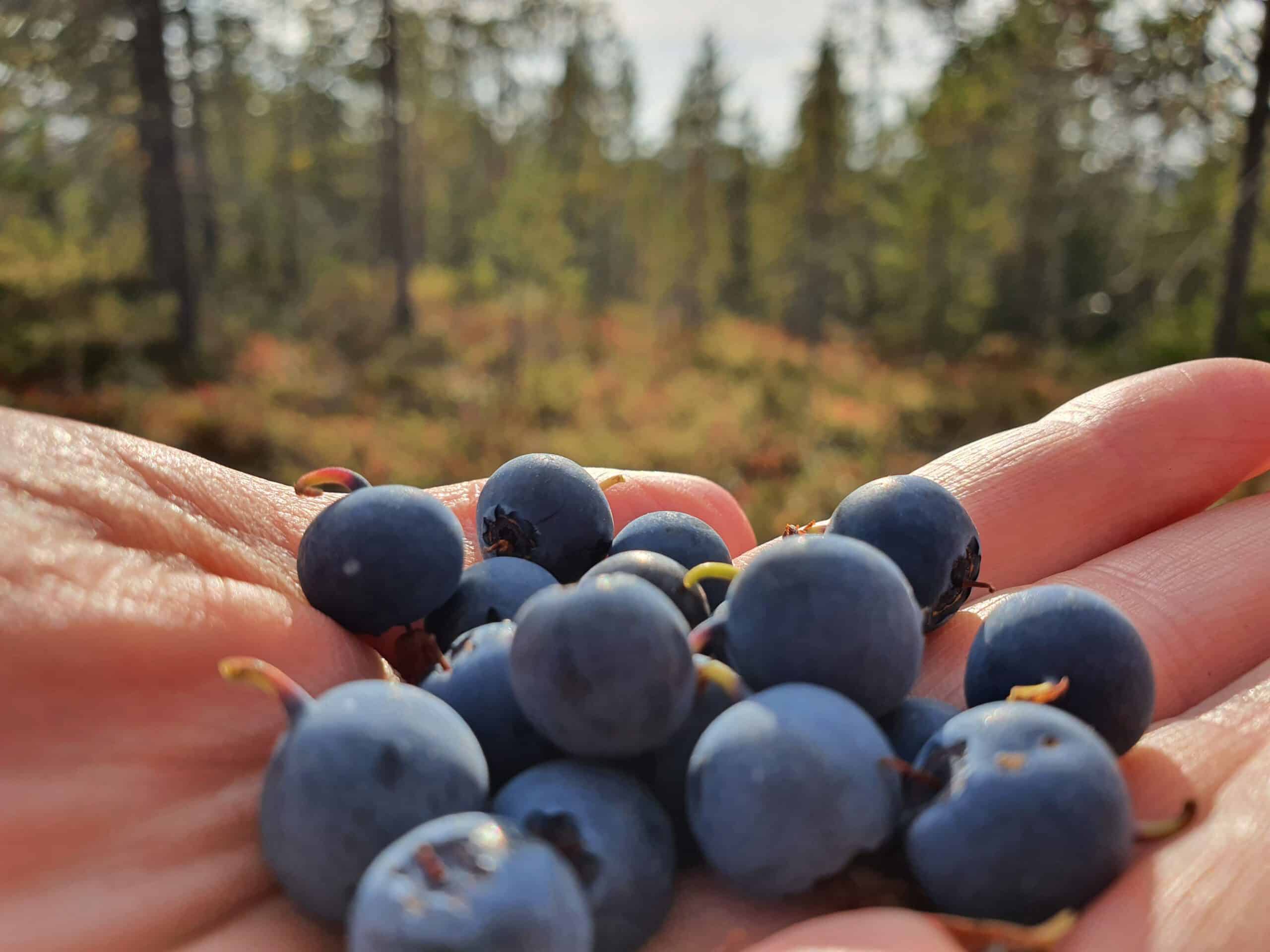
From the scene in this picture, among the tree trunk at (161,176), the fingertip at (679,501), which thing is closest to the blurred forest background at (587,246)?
the tree trunk at (161,176)

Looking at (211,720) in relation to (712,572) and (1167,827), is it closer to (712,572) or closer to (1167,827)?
(712,572)

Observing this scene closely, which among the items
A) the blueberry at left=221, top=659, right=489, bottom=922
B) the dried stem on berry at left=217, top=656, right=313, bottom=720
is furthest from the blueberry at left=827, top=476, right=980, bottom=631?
the dried stem on berry at left=217, top=656, right=313, bottom=720

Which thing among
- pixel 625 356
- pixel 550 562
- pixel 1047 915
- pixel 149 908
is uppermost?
pixel 550 562

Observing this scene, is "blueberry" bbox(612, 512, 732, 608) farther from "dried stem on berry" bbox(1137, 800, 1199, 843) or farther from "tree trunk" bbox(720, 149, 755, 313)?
"tree trunk" bbox(720, 149, 755, 313)

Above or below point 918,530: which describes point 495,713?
below

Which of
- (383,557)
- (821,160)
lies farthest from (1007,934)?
(821,160)

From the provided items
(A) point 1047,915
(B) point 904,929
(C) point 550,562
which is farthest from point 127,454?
(A) point 1047,915

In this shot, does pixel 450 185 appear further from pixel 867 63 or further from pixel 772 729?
pixel 772 729
